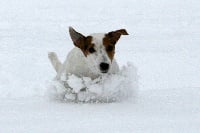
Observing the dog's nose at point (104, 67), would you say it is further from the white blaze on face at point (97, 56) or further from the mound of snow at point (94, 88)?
the mound of snow at point (94, 88)

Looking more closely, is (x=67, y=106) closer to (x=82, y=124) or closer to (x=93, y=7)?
(x=82, y=124)

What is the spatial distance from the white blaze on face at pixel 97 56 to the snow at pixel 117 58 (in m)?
0.38

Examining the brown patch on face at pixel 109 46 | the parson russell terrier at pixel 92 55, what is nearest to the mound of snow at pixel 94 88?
the parson russell terrier at pixel 92 55

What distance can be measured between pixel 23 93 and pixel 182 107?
274cm

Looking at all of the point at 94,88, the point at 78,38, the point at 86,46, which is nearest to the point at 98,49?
the point at 86,46

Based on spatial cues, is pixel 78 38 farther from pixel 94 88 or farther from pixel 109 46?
pixel 94 88

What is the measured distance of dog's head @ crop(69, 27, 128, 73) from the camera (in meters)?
5.52

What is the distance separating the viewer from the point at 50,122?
448cm

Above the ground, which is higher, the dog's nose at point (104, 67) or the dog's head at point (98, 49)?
the dog's head at point (98, 49)

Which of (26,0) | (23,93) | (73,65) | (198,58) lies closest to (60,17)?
(26,0)

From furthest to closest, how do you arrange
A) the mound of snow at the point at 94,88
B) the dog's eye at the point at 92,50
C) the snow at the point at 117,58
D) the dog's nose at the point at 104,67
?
the mound of snow at the point at 94,88
the dog's eye at the point at 92,50
the dog's nose at the point at 104,67
the snow at the point at 117,58

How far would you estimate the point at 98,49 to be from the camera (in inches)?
222

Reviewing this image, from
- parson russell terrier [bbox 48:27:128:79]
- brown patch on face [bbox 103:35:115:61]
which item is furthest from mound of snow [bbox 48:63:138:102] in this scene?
brown patch on face [bbox 103:35:115:61]

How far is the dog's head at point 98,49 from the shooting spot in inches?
217
